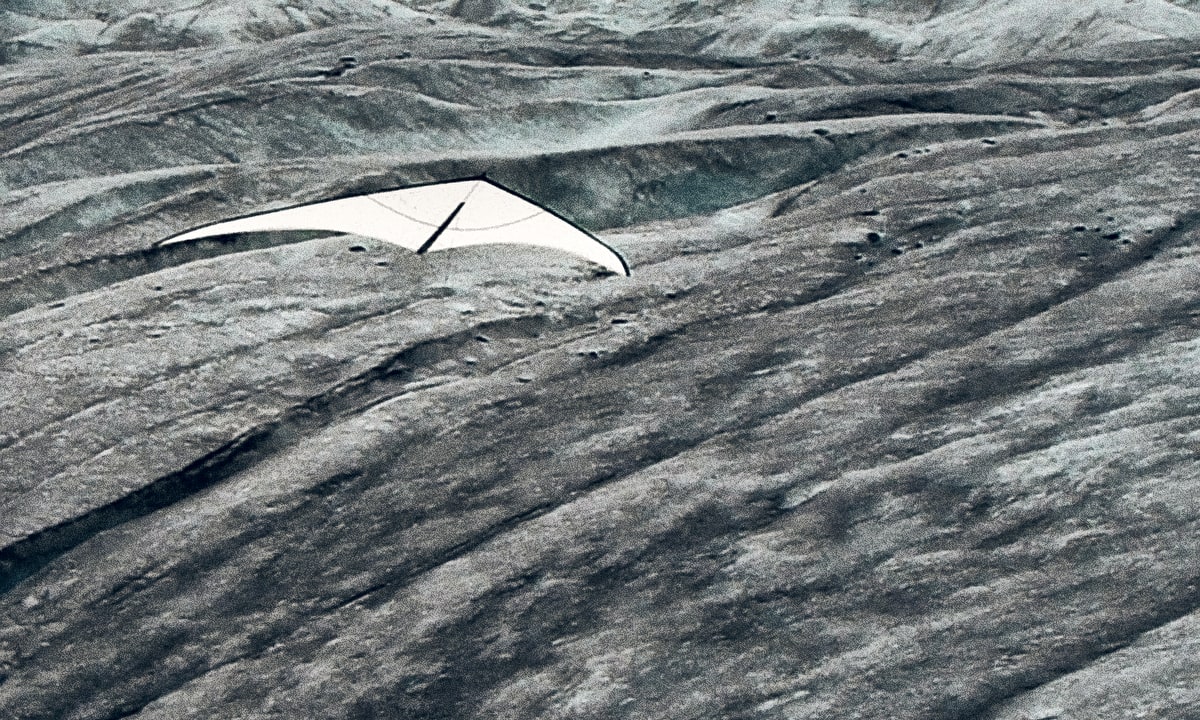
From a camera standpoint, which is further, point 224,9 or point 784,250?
point 224,9

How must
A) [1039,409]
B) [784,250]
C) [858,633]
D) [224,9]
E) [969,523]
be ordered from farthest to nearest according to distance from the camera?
[224,9] < [784,250] < [1039,409] < [969,523] < [858,633]

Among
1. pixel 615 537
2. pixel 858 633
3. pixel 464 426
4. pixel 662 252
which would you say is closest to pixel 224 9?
pixel 662 252

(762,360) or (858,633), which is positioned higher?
(762,360)

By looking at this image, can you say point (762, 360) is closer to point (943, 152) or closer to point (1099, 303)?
point (1099, 303)

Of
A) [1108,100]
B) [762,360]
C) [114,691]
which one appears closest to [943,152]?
[1108,100]

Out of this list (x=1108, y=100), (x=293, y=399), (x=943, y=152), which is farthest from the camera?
(x=1108, y=100)

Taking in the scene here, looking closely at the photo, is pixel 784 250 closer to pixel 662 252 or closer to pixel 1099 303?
pixel 662 252

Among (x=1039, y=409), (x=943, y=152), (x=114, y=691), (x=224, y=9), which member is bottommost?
(x=114, y=691)
